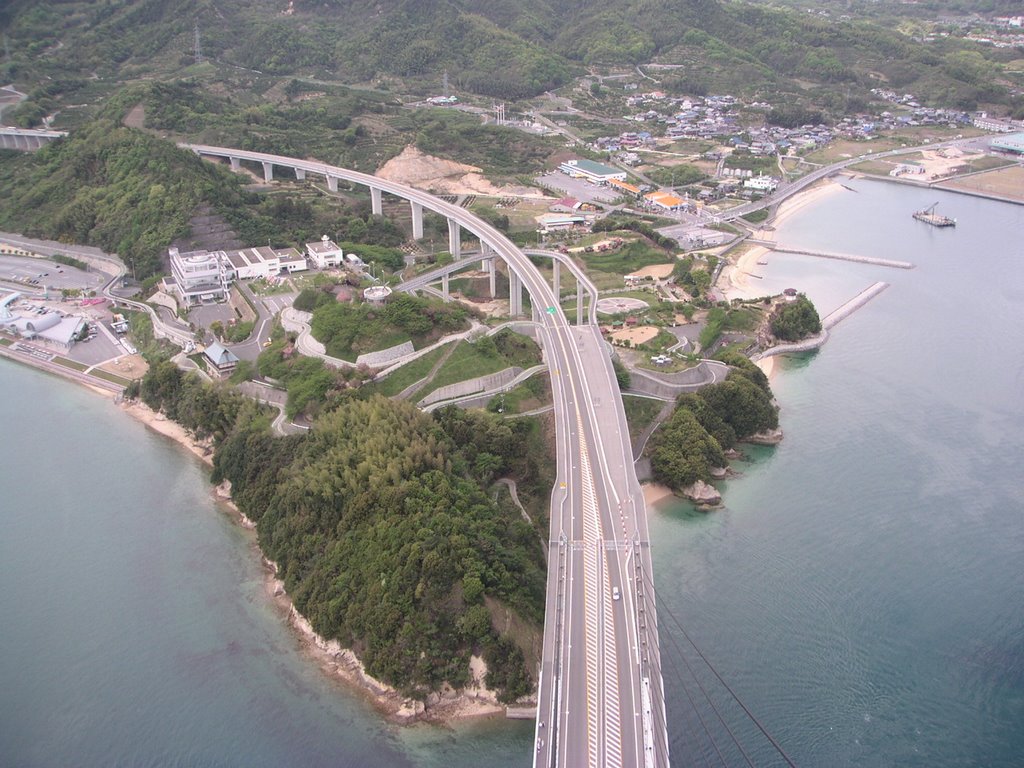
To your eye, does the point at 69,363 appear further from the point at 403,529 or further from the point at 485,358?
the point at 403,529

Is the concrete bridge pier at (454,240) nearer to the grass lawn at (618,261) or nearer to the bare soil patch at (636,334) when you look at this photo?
the grass lawn at (618,261)

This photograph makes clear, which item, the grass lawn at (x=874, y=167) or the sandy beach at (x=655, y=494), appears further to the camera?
the grass lawn at (x=874, y=167)

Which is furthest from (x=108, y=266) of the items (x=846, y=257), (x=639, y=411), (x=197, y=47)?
(x=197, y=47)

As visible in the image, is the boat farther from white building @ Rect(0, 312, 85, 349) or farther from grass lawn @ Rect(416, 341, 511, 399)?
white building @ Rect(0, 312, 85, 349)

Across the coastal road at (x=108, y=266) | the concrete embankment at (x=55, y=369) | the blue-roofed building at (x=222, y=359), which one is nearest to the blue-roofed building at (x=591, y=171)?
the coastal road at (x=108, y=266)

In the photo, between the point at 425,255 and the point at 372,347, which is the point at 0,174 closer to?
the point at 425,255

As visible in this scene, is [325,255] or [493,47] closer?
[325,255]
